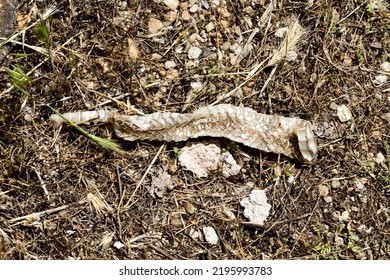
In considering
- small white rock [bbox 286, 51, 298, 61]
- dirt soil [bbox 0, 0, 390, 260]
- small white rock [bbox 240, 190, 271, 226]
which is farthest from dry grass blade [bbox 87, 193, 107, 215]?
small white rock [bbox 286, 51, 298, 61]

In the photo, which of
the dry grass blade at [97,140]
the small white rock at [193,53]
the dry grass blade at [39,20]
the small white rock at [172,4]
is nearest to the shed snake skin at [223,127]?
the dry grass blade at [97,140]

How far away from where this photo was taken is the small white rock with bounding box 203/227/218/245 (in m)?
3.01

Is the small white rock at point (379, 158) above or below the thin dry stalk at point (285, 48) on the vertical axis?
below

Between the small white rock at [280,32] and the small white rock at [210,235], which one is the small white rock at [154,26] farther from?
the small white rock at [210,235]

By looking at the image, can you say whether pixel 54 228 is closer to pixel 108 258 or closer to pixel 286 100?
pixel 108 258

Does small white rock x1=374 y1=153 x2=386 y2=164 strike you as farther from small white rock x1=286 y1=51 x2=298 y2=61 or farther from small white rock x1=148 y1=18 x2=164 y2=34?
small white rock x1=148 y1=18 x2=164 y2=34

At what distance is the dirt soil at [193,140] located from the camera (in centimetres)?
296

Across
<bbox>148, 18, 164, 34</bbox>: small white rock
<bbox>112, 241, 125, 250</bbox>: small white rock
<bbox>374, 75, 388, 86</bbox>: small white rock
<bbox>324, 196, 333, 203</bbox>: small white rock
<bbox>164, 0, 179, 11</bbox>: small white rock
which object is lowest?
<bbox>112, 241, 125, 250</bbox>: small white rock

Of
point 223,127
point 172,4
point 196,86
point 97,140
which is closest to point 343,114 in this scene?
point 223,127

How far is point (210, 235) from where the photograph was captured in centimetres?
301

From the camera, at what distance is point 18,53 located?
3.00 m

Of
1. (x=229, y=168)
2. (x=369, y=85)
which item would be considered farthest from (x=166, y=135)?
(x=369, y=85)

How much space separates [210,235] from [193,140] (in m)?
0.45

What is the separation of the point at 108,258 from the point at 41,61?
3.12 feet
